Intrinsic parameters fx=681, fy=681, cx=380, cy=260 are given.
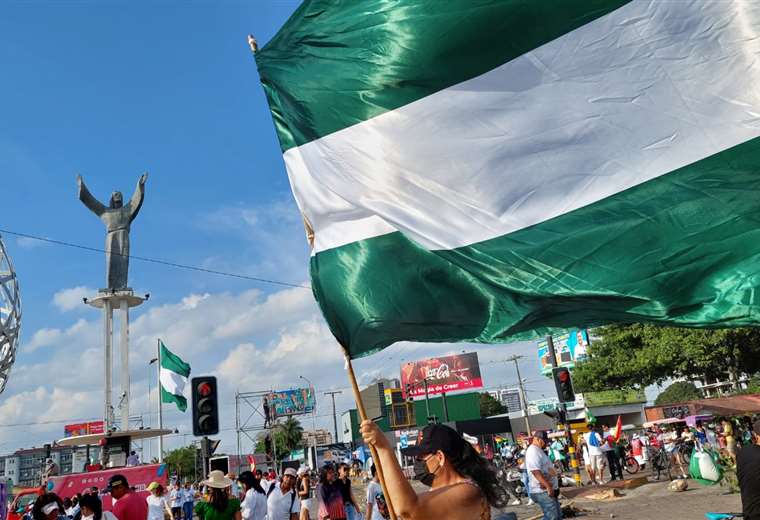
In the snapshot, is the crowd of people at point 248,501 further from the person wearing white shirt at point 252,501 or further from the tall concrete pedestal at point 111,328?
the tall concrete pedestal at point 111,328

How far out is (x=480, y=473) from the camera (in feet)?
10.6

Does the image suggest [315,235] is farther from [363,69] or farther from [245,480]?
[245,480]

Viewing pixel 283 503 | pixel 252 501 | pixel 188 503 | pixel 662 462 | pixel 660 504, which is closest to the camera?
pixel 252 501

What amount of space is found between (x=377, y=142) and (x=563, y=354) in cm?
9279

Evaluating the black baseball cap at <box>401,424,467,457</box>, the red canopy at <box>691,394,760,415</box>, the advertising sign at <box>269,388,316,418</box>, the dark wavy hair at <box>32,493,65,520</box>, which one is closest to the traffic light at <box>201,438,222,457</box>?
the dark wavy hair at <box>32,493,65,520</box>

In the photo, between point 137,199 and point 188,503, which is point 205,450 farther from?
point 137,199

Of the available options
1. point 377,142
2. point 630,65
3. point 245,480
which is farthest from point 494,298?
point 245,480

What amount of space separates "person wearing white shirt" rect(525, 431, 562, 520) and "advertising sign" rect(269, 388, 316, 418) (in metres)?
A: 84.9

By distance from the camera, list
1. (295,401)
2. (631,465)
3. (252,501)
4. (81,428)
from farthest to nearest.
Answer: (81,428) < (295,401) < (631,465) < (252,501)

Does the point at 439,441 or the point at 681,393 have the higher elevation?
the point at 681,393

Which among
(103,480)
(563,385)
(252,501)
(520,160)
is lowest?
(252,501)

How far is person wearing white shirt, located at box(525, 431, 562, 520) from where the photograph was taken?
10.1 m

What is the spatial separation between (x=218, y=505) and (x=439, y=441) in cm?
584

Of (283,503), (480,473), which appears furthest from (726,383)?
(480,473)
